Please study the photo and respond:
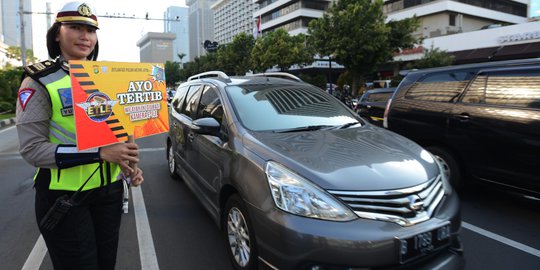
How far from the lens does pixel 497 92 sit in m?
4.54

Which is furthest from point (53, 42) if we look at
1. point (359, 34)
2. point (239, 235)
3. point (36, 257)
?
point (359, 34)

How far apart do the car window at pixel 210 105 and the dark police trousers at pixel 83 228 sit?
175 cm

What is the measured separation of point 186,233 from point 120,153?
2447mm

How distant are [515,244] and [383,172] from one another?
2.16m

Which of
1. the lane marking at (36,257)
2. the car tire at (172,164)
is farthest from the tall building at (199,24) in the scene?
the lane marking at (36,257)

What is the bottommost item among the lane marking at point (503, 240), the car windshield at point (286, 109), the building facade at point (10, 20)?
the lane marking at point (503, 240)

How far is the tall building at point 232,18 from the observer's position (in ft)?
388

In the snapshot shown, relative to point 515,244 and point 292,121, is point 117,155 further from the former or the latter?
point 515,244

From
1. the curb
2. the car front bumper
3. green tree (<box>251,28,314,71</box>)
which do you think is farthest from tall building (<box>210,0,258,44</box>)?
the car front bumper

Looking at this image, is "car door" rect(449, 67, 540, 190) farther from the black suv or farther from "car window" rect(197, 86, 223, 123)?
"car window" rect(197, 86, 223, 123)

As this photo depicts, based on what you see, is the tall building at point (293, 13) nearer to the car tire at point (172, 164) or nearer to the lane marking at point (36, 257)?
the car tire at point (172, 164)

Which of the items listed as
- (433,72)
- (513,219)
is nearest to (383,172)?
(513,219)

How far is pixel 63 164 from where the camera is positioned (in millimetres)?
1688

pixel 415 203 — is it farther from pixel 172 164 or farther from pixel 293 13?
pixel 293 13
